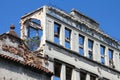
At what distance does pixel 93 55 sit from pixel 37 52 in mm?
7023

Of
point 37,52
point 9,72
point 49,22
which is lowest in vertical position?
point 9,72

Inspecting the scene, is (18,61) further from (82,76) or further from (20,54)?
(82,76)

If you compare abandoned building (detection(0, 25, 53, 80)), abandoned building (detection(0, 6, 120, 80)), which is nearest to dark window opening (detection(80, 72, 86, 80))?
abandoned building (detection(0, 6, 120, 80))

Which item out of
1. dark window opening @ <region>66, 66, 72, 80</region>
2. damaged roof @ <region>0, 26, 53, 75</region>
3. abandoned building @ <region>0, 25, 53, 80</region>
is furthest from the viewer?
dark window opening @ <region>66, 66, 72, 80</region>

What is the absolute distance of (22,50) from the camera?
3856 cm

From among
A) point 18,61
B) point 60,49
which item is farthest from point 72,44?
point 18,61

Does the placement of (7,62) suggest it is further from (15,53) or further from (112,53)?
(112,53)

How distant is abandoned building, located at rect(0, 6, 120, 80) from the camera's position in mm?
37969

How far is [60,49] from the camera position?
41.9 metres

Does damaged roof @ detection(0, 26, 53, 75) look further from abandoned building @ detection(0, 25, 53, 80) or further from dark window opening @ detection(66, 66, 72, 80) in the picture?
dark window opening @ detection(66, 66, 72, 80)

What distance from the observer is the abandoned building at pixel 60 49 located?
37969 millimetres

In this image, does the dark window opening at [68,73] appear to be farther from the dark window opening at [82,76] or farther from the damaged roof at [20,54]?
the damaged roof at [20,54]

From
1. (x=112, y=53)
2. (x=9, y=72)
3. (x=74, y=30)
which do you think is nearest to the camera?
(x=9, y=72)

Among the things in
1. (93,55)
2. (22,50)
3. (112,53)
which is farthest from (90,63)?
(22,50)
